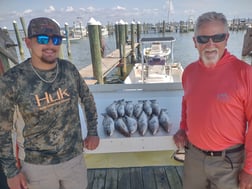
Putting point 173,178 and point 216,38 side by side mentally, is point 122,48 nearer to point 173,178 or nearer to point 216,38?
point 173,178

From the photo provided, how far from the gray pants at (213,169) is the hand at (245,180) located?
0.18 ft

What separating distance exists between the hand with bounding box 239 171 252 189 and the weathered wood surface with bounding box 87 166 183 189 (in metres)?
1.25

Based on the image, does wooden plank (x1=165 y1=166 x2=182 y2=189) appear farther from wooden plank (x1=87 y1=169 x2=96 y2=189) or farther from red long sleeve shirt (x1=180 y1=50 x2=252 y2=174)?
red long sleeve shirt (x1=180 y1=50 x2=252 y2=174)

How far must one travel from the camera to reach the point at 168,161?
2.94 metres

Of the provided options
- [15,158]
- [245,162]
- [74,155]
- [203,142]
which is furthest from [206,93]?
[15,158]

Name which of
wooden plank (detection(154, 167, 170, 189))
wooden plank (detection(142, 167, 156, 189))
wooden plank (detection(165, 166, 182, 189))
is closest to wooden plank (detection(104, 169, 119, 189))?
wooden plank (detection(142, 167, 156, 189))

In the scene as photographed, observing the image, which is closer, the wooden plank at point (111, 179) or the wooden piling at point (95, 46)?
the wooden plank at point (111, 179)

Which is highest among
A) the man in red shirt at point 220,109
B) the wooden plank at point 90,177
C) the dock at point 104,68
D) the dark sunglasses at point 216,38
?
the dark sunglasses at point 216,38

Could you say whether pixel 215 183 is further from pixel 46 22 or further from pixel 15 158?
pixel 46 22

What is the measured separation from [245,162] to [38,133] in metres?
1.23

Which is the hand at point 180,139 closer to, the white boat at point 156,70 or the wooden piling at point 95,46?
the white boat at point 156,70

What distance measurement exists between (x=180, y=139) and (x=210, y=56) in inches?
27.1

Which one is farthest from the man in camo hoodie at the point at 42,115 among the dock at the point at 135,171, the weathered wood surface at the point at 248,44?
the weathered wood surface at the point at 248,44

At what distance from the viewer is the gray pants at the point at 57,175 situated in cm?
146
